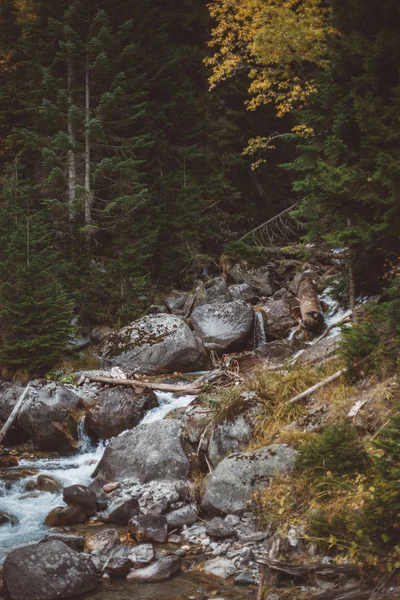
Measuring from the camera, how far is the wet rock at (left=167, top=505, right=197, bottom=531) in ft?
23.4

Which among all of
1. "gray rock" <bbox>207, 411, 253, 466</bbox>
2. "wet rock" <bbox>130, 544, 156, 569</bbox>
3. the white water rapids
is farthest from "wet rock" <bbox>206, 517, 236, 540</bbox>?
the white water rapids

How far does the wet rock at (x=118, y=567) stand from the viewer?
5.95 meters

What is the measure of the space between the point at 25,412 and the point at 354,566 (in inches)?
355

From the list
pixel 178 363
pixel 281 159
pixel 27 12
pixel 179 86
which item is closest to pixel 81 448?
pixel 178 363

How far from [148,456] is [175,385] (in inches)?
112

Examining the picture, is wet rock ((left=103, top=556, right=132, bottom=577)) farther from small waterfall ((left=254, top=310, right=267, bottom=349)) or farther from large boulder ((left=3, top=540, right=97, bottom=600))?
small waterfall ((left=254, top=310, right=267, bottom=349))

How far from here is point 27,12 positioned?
23.5m

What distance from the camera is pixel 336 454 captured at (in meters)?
5.68

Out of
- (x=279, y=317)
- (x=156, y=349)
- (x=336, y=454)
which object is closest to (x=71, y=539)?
(x=336, y=454)

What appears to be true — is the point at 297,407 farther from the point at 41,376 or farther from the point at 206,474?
the point at 41,376

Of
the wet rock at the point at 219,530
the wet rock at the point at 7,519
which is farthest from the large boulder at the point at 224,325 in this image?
the wet rock at the point at 219,530

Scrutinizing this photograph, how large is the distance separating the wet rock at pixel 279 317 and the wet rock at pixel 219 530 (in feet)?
29.4

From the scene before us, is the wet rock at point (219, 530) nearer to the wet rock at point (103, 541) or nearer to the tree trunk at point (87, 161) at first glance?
the wet rock at point (103, 541)

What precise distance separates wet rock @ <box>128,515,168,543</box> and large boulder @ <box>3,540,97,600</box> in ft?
3.39
